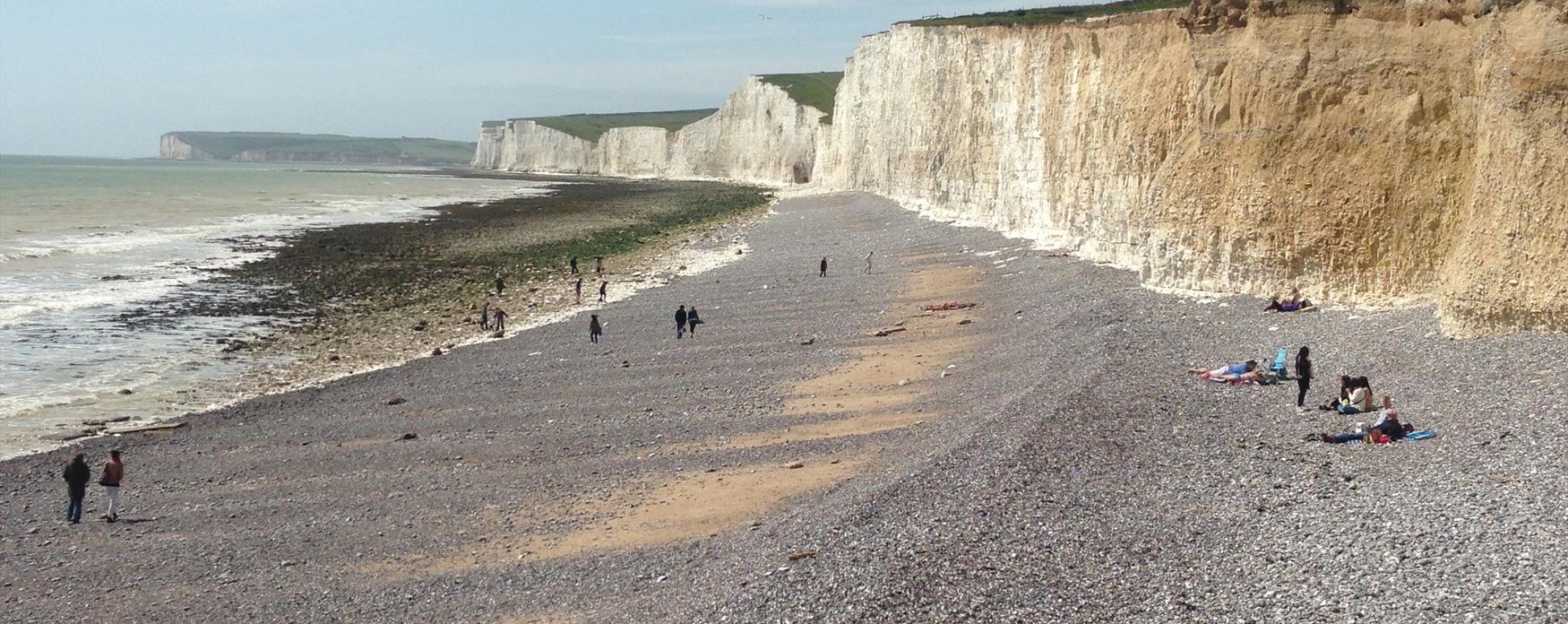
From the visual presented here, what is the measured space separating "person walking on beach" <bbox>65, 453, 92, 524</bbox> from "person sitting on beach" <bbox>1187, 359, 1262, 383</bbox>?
13034 mm

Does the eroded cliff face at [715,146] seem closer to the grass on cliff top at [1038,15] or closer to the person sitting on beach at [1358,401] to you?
the grass on cliff top at [1038,15]

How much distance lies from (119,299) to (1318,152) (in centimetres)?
2835

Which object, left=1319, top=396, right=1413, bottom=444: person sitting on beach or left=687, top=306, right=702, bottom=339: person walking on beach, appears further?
left=687, top=306, right=702, bottom=339: person walking on beach

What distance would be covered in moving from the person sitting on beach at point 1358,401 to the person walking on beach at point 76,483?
45.1ft

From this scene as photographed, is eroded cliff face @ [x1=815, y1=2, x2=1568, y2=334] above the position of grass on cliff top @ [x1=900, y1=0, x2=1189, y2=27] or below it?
below

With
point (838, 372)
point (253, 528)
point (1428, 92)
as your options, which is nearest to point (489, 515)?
point (253, 528)

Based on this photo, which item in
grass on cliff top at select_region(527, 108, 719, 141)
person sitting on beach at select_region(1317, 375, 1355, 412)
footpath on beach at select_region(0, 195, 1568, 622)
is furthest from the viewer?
grass on cliff top at select_region(527, 108, 719, 141)

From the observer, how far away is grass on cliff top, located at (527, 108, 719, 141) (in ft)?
507

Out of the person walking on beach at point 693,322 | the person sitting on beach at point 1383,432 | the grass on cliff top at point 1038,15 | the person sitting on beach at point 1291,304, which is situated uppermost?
the grass on cliff top at point 1038,15

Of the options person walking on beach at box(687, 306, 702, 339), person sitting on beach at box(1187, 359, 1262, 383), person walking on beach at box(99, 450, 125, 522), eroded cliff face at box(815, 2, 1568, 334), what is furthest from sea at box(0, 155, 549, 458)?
eroded cliff face at box(815, 2, 1568, 334)

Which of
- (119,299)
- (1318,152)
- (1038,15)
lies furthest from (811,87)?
(1318,152)

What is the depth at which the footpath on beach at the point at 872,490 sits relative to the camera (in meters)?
8.75

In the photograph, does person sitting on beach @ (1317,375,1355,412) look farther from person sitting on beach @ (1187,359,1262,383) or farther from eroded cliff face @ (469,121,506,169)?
eroded cliff face @ (469,121,506,169)

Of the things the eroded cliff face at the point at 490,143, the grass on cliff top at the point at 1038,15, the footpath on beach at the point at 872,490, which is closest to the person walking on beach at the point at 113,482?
the footpath on beach at the point at 872,490
